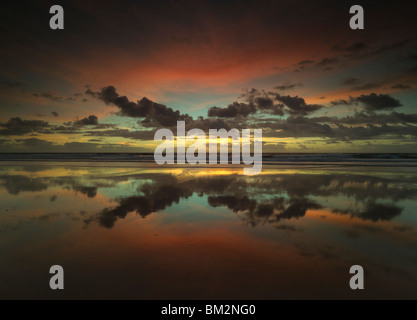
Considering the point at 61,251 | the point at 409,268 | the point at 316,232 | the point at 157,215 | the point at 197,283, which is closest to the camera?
the point at 197,283

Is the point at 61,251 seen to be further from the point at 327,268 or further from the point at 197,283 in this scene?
the point at 327,268

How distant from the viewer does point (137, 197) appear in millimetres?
8336

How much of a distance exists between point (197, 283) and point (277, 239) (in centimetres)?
207

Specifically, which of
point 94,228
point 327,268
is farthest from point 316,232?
point 94,228

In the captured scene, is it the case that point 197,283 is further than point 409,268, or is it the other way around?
point 409,268

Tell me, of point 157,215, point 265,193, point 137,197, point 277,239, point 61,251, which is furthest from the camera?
point 265,193

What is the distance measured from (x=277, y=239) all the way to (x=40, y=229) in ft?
16.2
